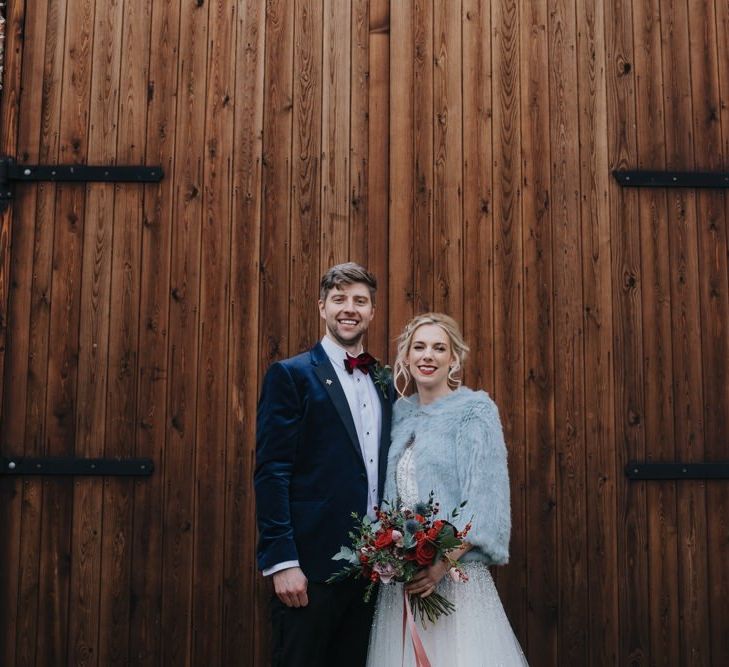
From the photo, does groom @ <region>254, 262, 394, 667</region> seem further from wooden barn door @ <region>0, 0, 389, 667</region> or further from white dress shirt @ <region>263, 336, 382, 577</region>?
wooden barn door @ <region>0, 0, 389, 667</region>

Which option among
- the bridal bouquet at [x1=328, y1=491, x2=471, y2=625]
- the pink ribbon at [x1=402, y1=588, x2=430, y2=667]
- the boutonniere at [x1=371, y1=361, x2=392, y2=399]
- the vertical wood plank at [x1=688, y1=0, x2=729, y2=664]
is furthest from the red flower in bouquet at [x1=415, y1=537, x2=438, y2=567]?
the vertical wood plank at [x1=688, y1=0, x2=729, y2=664]

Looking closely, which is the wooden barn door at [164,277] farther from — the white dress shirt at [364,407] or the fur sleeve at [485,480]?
the fur sleeve at [485,480]

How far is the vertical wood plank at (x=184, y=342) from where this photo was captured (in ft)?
10.2

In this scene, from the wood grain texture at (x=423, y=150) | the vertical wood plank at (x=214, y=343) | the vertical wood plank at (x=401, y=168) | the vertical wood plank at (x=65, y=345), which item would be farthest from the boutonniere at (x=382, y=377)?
the vertical wood plank at (x=65, y=345)

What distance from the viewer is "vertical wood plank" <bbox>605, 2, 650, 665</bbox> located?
10.3 feet

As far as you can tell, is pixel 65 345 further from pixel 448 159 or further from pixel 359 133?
pixel 448 159

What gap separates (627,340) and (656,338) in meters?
0.13

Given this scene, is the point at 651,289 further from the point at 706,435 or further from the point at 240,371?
the point at 240,371

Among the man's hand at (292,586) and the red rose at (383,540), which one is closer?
the red rose at (383,540)

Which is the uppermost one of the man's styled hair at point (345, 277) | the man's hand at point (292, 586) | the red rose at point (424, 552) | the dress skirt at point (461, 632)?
the man's styled hair at point (345, 277)

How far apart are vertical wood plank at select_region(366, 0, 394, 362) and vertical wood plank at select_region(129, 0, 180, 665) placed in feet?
2.82

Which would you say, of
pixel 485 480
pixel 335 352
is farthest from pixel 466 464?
pixel 335 352

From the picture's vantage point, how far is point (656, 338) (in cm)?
328

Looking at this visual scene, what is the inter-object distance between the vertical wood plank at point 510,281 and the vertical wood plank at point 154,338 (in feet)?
4.63
